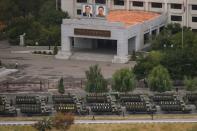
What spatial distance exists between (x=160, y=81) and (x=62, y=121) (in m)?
17.9

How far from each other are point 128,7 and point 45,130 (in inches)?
1972

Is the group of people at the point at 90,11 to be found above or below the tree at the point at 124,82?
above

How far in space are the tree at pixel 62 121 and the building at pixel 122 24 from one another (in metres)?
34.2

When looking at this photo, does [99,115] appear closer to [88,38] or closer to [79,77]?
[79,77]

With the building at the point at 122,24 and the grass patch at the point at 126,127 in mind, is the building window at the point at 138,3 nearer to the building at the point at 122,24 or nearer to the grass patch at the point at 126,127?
the building at the point at 122,24

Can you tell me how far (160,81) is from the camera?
282 feet

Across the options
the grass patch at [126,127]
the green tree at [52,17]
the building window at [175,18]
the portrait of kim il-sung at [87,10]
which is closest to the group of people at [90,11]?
the portrait of kim il-sung at [87,10]

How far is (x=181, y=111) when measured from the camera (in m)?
79.2

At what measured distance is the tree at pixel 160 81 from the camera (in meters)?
85.9

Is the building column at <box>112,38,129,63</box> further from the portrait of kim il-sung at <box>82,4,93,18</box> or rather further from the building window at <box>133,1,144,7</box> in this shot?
the building window at <box>133,1,144,7</box>

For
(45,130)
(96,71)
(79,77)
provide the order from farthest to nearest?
1. (79,77)
2. (96,71)
3. (45,130)

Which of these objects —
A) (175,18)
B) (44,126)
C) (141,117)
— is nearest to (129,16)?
(175,18)

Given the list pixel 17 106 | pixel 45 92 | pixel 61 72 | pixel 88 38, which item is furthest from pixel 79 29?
pixel 17 106

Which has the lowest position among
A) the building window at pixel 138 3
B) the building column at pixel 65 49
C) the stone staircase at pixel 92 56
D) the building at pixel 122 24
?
the stone staircase at pixel 92 56
